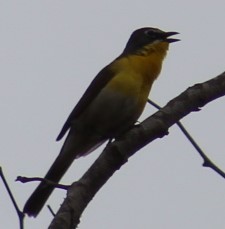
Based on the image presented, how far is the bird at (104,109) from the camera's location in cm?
616

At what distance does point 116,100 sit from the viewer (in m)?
6.24

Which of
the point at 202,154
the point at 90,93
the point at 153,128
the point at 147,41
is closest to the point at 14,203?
the point at 153,128

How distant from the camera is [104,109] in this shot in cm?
631

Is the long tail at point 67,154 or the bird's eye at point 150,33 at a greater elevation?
the bird's eye at point 150,33

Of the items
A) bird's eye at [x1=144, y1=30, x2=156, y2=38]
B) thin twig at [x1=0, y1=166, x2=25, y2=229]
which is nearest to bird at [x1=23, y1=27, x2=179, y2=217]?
bird's eye at [x1=144, y1=30, x2=156, y2=38]

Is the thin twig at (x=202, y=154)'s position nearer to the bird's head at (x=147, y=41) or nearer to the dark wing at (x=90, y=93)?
the dark wing at (x=90, y=93)

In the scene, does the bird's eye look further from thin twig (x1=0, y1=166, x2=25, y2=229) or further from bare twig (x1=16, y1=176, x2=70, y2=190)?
thin twig (x1=0, y1=166, x2=25, y2=229)

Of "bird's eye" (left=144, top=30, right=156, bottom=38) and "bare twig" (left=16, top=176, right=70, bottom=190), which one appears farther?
"bird's eye" (left=144, top=30, right=156, bottom=38)

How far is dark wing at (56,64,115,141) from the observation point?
653 cm

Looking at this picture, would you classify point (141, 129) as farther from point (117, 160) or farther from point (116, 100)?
point (116, 100)

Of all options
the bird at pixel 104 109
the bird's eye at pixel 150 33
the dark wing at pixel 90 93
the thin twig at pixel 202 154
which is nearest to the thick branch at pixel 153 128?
A: the thin twig at pixel 202 154

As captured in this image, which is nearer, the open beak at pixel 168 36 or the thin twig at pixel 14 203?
the thin twig at pixel 14 203

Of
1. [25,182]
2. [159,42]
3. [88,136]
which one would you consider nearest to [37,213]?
[88,136]

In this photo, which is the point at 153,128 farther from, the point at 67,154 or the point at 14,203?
the point at 67,154
